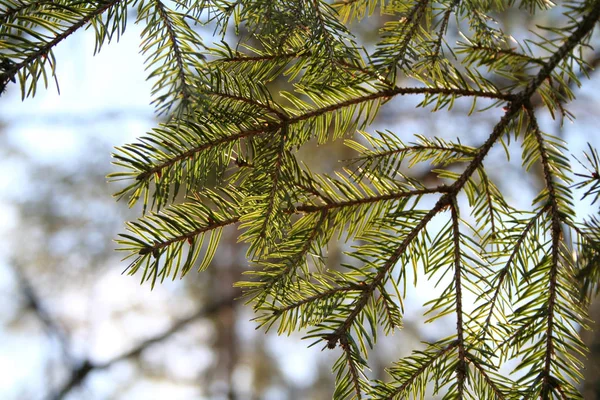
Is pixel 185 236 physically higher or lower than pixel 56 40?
lower

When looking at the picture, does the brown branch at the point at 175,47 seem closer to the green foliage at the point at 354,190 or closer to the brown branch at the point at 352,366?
the green foliage at the point at 354,190

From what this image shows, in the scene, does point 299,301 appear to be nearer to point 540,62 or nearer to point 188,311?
point 540,62

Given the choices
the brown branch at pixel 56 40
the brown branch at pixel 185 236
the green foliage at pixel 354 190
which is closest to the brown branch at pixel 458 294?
the green foliage at pixel 354 190

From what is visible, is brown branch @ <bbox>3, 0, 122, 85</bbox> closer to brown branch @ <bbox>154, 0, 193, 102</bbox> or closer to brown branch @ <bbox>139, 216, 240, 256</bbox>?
brown branch @ <bbox>154, 0, 193, 102</bbox>

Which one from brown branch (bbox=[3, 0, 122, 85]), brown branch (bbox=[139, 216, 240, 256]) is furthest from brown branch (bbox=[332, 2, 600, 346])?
brown branch (bbox=[3, 0, 122, 85])

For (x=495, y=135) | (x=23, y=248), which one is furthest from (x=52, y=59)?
(x=23, y=248)

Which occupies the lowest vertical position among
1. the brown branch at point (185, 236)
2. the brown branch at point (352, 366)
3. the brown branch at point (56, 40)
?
the brown branch at point (352, 366)

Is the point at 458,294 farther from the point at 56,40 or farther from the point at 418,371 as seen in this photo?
the point at 56,40

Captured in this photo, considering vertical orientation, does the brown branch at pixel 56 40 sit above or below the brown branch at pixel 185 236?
above

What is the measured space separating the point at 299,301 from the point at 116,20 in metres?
0.25

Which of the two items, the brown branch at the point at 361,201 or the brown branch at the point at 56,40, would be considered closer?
the brown branch at the point at 56,40

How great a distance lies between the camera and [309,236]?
41 centimetres

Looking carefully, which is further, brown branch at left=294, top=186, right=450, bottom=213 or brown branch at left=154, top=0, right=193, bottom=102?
brown branch at left=294, top=186, right=450, bottom=213

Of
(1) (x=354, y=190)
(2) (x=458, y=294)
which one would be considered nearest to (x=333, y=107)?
(1) (x=354, y=190)
